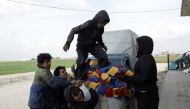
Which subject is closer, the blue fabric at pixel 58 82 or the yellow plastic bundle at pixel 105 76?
the yellow plastic bundle at pixel 105 76

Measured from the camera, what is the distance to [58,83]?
5.15 meters

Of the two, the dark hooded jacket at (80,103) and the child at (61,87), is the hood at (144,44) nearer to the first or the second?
the dark hooded jacket at (80,103)

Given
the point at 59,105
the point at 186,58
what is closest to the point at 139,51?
the point at 59,105

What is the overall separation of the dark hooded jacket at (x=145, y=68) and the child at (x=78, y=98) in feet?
1.96

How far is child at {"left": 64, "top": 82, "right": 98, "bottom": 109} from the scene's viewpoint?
178 inches

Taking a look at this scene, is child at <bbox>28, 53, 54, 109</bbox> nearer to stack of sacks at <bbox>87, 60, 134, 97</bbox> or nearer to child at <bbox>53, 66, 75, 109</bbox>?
child at <bbox>53, 66, 75, 109</bbox>

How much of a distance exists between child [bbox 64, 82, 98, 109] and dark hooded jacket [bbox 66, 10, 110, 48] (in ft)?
3.99

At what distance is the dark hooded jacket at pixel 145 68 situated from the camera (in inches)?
188

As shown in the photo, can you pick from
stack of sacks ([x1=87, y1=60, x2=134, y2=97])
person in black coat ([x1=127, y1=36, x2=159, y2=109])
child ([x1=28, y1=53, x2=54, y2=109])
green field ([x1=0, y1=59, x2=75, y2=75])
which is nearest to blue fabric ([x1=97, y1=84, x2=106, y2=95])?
stack of sacks ([x1=87, y1=60, x2=134, y2=97])

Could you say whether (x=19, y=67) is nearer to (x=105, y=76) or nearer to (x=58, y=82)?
(x=58, y=82)

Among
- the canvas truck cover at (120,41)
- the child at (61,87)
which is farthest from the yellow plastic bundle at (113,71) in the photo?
the canvas truck cover at (120,41)

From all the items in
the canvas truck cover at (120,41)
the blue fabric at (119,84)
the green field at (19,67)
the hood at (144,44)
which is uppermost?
the hood at (144,44)

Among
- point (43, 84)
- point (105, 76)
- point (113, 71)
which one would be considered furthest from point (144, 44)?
point (43, 84)

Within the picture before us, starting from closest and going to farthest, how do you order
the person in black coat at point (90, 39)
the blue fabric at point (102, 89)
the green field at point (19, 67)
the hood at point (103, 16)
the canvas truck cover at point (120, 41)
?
the blue fabric at point (102, 89), the hood at point (103, 16), the person in black coat at point (90, 39), the canvas truck cover at point (120, 41), the green field at point (19, 67)
